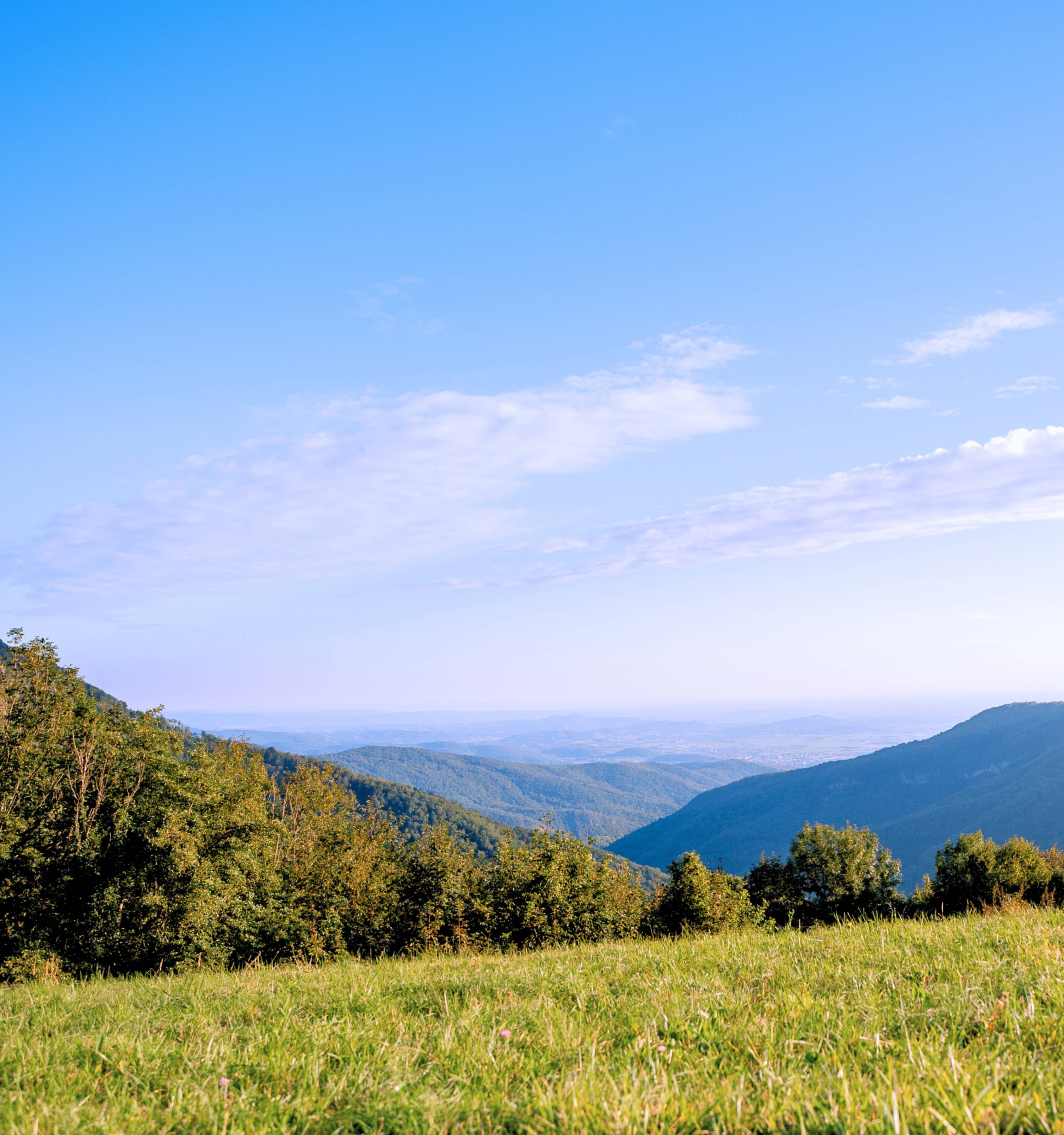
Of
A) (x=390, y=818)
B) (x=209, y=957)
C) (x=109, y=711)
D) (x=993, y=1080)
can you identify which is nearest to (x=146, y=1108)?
(x=993, y=1080)

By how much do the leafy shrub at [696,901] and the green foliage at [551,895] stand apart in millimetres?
3692

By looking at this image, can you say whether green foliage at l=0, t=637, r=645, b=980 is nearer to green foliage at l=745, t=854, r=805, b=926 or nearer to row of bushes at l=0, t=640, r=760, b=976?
row of bushes at l=0, t=640, r=760, b=976

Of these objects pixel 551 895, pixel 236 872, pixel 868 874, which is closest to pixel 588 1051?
pixel 236 872

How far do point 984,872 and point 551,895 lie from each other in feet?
145

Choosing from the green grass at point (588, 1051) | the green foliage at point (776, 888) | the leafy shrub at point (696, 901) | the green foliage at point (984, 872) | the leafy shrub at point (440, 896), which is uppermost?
the green grass at point (588, 1051)

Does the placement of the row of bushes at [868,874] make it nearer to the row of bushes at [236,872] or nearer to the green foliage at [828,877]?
the green foliage at [828,877]

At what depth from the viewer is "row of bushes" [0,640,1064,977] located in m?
32.7

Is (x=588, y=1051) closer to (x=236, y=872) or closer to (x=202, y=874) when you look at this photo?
(x=202, y=874)

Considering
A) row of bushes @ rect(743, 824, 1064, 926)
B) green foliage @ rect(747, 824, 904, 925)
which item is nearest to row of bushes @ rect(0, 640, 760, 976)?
green foliage @ rect(747, 824, 904, 925)

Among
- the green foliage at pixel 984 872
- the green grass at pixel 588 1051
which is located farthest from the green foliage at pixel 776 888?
the green grass at pixel 588 1051

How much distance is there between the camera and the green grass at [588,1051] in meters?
2.63

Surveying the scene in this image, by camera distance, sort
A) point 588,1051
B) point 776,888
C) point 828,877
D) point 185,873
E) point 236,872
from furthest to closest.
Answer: point 776,888
point 828,877
point 236,872
point 185,873
point 588,1051

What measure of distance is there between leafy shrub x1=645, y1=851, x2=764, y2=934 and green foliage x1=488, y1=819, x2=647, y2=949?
3.69 m

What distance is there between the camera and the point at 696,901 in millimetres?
47531
